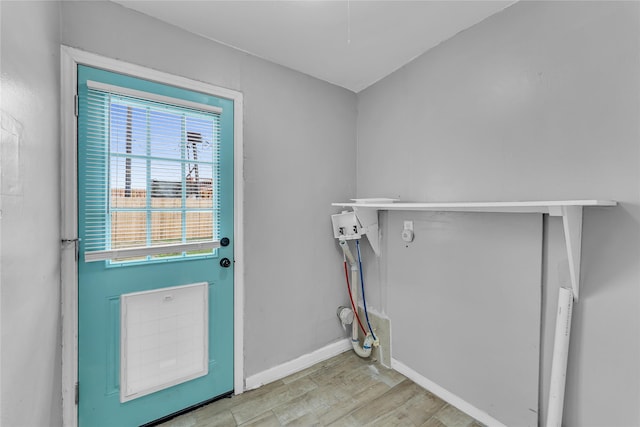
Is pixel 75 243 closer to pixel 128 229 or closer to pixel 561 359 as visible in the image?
pixel 128 229

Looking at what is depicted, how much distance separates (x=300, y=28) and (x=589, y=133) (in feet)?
5.22

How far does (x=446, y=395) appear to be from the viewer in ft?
5.39

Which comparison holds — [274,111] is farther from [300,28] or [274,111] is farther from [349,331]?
[349,331]

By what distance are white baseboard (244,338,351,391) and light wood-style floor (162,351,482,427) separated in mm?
40

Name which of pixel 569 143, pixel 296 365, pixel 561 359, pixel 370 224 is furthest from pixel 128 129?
pixel 561 359

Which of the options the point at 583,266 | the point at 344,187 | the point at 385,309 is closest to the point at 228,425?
the point at 385,309

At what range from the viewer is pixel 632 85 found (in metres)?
1.01

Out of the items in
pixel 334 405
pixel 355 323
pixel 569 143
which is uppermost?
pixel 569 143

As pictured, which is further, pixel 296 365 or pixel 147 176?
pixel 296 365

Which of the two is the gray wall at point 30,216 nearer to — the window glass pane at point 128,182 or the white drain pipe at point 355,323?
the window glass pane at point 128,182

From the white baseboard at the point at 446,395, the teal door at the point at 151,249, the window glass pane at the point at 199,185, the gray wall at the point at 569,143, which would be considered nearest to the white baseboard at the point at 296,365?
the teal door at the point at 151,249

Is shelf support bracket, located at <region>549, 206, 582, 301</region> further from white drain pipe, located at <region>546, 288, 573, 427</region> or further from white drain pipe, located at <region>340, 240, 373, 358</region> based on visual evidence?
white drain pipe, located at <region>340, 240, 373, 358</region>

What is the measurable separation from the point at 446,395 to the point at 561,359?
2.57 ft

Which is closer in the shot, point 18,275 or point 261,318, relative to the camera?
point 18,275
